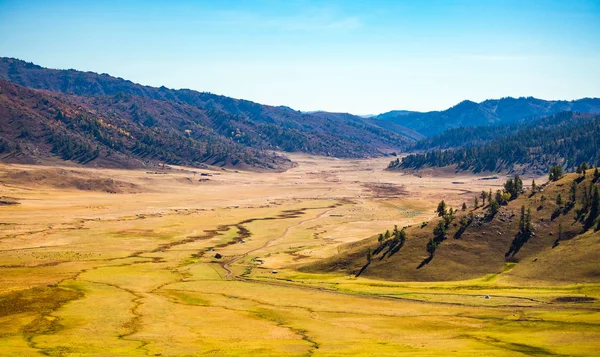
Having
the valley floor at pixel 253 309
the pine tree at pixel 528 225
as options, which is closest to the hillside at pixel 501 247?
the pine tree at pixel 528 225

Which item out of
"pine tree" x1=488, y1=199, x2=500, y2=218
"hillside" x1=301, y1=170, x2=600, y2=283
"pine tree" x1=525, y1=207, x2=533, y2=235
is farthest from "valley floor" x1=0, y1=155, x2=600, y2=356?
"pine tree" x1=488, y1=199, x2=500, y2=218

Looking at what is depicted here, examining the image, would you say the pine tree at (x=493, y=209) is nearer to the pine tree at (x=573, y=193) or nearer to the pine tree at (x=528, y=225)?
the pine tree at (x=528, y=225)

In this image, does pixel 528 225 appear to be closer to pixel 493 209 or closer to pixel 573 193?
pixel 493 209

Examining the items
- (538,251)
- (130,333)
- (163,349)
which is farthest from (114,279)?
(538,251)

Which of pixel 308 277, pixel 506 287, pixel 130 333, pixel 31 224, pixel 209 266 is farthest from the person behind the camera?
pixel 31 224

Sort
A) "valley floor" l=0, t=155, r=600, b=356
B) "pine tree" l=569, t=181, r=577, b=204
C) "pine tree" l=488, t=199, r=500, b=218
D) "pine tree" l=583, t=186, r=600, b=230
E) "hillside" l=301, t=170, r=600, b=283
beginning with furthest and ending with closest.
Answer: "pine tree" l=488, t=199, r=500, b=218 < "pine tree" l=569, t=181, r=577, b=204 < "pine tree" l=583, t=186, r=600, b=230 < "hillside" l=301, t=170, r=600, b=283 < "valley floor" l=0, t=155, r=600, b=356

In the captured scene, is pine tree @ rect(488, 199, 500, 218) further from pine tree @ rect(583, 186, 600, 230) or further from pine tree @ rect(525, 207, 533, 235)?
pine tree @ rect(583, 186, 600, 230)

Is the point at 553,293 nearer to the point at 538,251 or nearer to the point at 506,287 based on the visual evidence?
the point at 506,287

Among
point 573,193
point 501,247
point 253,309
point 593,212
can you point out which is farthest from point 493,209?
point 253,309
